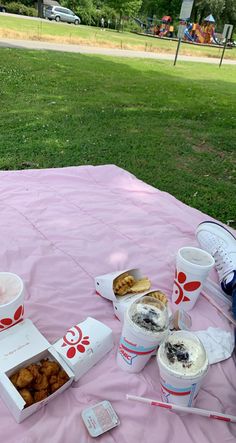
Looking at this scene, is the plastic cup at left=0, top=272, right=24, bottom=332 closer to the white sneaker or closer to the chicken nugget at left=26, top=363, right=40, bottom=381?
the chicken nugget at left=26, top=363, right=40, bottom=381

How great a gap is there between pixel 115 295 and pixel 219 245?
2.32ft

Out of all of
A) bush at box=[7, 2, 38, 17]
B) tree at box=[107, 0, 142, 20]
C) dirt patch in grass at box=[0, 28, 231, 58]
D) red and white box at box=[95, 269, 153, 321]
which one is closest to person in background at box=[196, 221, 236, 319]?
red and white box at box=[95, 269, 153, 321]

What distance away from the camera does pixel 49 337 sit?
1445mm

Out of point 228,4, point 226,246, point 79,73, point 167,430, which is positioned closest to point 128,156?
point 226,246

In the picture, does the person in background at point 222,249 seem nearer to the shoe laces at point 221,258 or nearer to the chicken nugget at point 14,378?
the shoe laces at point 221,258

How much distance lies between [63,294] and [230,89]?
837cm

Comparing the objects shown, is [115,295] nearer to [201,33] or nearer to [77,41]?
[77,41]

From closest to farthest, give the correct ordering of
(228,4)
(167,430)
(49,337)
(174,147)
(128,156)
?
(167,430)
(49,337)
(128,156)
(174,147)
(228,4)

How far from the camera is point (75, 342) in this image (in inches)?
51.2

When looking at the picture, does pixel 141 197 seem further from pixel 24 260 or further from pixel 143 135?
pixel 143 135

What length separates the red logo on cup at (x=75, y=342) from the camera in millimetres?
1271

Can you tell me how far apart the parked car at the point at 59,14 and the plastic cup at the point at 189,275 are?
2844 centimetres

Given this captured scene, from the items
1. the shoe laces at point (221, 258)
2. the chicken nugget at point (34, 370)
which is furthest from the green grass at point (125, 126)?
the chicken nugget at point (34, 370)

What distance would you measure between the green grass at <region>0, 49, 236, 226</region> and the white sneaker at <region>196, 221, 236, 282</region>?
0.97 meters
